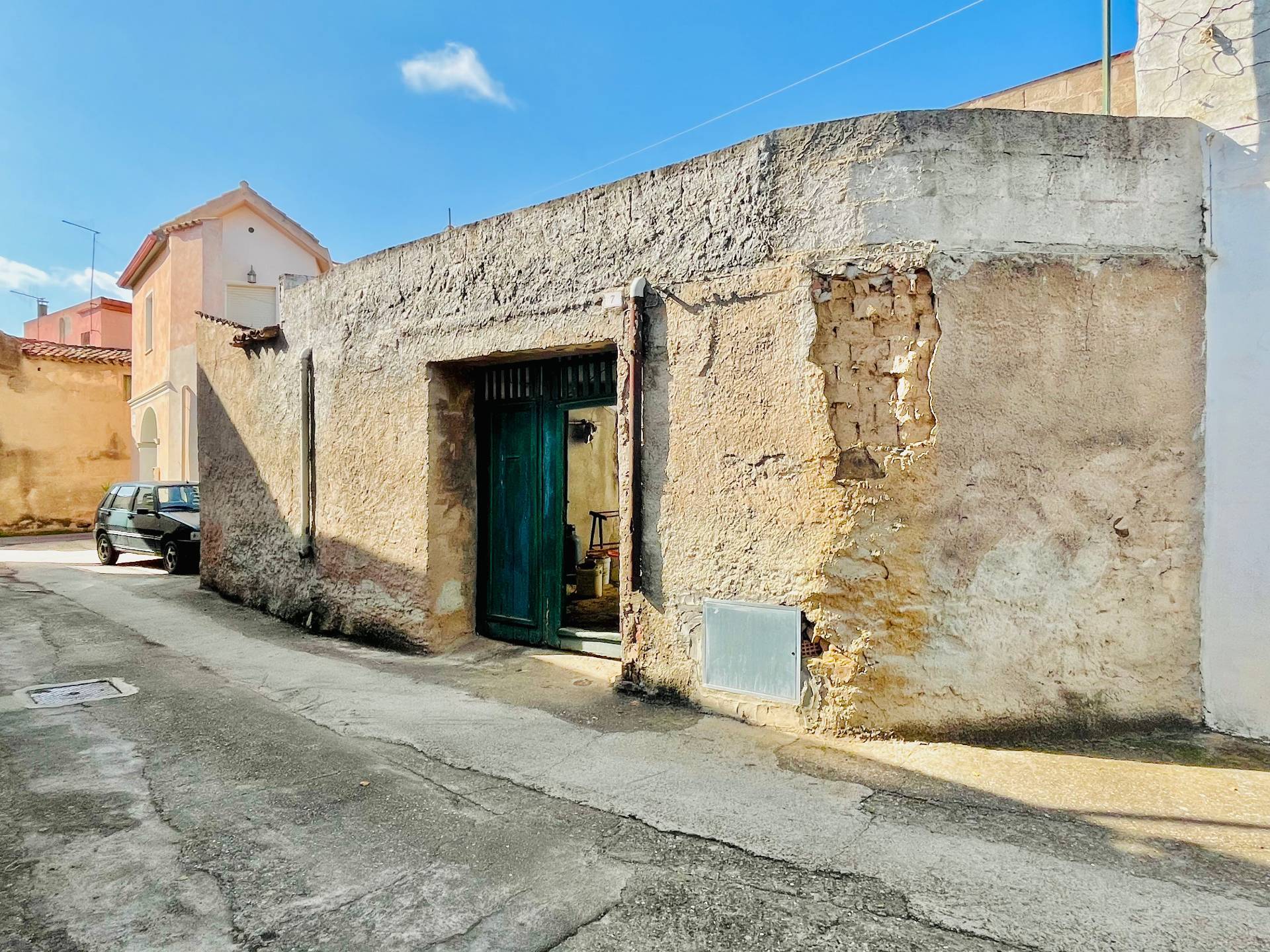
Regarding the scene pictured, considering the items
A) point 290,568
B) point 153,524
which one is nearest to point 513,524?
point 290,568

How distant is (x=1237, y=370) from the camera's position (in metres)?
4.38

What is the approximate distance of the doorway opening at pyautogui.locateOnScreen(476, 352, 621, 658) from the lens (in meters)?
6.38

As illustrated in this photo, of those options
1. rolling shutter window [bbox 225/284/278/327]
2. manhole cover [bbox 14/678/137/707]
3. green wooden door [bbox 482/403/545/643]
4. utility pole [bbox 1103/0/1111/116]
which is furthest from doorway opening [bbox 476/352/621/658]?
rolling shutter window [bbox 225/284/278/327]

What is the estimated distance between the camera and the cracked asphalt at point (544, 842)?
2.69m

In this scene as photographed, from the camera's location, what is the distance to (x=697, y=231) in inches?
202

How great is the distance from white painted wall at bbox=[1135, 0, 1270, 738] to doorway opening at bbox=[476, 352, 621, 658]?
390 cm

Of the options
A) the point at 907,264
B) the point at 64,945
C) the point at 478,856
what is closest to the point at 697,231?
the point at 907,264

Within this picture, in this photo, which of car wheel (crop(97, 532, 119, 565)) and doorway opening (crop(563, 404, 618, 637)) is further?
car wheel (crop(97, 532, 119, 565))

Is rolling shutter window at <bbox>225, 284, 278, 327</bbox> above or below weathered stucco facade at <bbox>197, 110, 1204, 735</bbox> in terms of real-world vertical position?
above

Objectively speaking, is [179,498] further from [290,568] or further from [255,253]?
[255,253]

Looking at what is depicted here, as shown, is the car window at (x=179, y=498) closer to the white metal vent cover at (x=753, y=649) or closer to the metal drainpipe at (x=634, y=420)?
the metal drainpipe at (x=634, y=420)

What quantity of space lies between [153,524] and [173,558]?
935 millimetres

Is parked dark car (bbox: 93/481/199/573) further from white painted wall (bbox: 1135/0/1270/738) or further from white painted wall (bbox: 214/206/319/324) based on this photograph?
white painted wall (bbox: 1135/0/1270/738)

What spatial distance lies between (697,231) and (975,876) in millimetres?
3955
